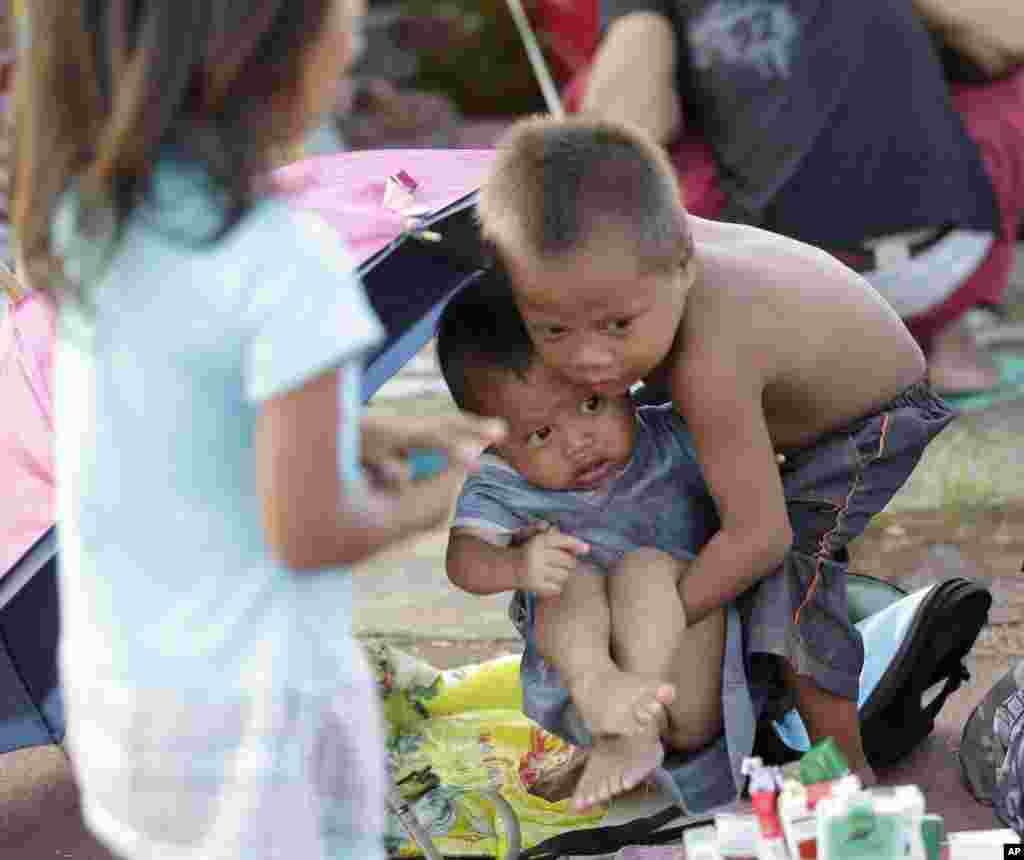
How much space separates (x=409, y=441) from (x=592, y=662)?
0.74 m

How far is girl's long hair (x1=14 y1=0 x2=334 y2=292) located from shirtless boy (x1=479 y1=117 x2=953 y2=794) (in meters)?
0.71

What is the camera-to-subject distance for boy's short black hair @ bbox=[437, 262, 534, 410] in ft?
8.43

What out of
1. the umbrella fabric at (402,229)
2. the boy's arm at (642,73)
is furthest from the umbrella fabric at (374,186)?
the boy's arm at (642,73)

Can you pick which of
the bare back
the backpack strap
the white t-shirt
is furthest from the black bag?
the white t-shirt

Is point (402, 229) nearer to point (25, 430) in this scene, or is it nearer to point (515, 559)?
point (515, 559)

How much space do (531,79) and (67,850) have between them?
5362 mm

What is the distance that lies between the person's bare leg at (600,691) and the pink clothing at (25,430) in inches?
29.4

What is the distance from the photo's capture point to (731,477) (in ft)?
8.32

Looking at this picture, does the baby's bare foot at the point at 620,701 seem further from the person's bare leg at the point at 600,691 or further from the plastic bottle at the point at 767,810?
the plastic bottle at the point at 767,810

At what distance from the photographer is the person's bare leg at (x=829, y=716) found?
2.76 metres

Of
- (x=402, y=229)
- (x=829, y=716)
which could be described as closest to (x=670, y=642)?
(x=829, y=716)

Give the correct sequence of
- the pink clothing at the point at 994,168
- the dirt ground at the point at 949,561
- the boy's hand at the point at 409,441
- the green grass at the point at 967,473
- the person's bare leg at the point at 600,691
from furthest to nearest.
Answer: the pink clothing at the point at 994,168 → the green grass at the point at 967,473 → the dirt ground at the point at 949,561 → the person's bare leg at the point at 600,691 → the boy's hand at the point at 409,441

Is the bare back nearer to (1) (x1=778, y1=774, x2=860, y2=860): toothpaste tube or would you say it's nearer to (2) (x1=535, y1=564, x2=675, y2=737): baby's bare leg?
(2) (x1=535, y1=564, x2=675, y2=737): baby's bare leg

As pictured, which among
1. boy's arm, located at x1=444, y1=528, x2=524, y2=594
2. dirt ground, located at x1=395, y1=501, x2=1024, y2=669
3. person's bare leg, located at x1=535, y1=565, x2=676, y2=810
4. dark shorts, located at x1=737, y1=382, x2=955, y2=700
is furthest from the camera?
dirt ground, located at x1=395, y1=501, x2=1024, y2=669
